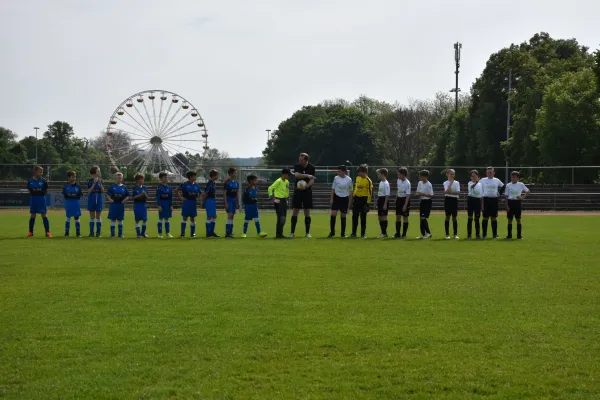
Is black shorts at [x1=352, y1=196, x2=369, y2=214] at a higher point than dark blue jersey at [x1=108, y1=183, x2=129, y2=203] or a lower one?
lower

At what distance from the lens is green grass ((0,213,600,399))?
5805 millimetres

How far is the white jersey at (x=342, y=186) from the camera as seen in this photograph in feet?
70.0

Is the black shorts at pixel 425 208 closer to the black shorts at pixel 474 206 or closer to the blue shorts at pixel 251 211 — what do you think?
the black shorts at pixel 474 206

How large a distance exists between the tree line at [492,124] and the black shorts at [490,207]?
2888cm

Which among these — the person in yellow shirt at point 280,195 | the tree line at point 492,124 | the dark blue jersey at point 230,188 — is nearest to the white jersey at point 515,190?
the person in yellow shirt at point 280,195

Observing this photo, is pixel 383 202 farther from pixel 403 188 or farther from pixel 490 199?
pixel 490 199

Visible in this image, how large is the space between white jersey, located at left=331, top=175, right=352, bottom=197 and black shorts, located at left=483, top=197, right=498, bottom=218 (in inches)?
151

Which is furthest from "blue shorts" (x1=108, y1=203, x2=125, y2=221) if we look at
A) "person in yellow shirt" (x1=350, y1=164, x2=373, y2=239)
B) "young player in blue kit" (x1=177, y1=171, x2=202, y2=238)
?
"person in yellow shirt" (x1=350, y1=164, x2=373, y2=239)

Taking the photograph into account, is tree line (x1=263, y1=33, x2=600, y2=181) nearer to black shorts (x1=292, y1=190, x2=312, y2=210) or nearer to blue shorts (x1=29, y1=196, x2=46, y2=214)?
black shorts (x1=292, y1=190, x2=312, y2=210)

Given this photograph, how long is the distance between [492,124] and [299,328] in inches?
2671

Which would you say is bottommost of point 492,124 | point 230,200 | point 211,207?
point 211,207

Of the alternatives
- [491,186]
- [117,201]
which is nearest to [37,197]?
[117,201]

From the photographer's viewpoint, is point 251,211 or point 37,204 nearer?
point 251,211

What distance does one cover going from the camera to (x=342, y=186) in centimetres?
2136
